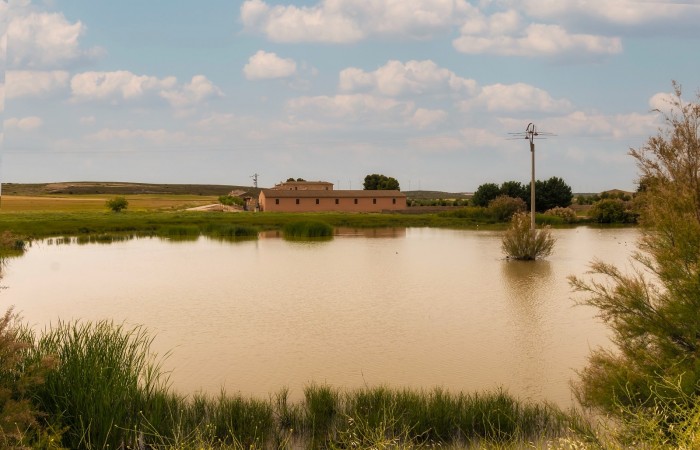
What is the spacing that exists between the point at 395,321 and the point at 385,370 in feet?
11.1

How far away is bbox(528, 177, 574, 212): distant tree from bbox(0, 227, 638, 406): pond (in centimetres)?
3338

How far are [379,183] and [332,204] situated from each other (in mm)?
18459

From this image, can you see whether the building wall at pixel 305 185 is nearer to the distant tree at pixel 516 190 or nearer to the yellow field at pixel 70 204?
the yellow field at pixel 70 204

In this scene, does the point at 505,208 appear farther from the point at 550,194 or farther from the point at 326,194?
the point at 326,194

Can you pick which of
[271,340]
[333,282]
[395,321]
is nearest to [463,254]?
[333,282]

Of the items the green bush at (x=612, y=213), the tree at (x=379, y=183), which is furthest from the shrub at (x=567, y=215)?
the tree at (x=379, y=183)

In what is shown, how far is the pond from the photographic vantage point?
26.1ft

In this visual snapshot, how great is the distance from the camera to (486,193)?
58688 millimetres

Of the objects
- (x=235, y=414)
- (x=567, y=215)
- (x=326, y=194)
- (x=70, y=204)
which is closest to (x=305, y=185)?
(x=326, y=194)

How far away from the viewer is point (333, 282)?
16.4 meters

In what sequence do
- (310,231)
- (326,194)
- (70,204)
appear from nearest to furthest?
1. (310,231)
2. (326,194)
3. (70,204)

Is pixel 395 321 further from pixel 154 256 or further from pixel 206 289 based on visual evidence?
pixel 154 256

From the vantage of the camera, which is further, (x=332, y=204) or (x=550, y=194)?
(x=332, y=204)

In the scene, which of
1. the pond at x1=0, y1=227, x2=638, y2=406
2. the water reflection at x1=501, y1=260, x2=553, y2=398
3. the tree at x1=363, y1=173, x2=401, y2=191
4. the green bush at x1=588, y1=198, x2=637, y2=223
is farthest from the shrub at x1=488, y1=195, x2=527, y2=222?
the tree at x1=363, y1=173, x2=401, y2=191
